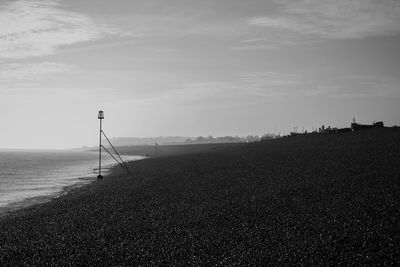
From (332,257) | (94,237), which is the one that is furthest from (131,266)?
(332,257)

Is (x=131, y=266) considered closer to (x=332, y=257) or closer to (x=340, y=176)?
(x=332, y=257)

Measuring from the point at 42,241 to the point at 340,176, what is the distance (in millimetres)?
21177

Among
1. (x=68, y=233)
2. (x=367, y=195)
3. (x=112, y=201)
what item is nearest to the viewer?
(x=68, y=233)

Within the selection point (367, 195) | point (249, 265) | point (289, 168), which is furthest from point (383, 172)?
point (249, 265)

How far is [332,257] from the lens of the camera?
11.0 meters

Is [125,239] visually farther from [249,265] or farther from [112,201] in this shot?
[112,201]

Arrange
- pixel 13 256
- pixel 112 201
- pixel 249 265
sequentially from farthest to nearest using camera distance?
pixel 112 201, pixel 13 256, pixel 249 265

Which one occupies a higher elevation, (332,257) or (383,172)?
(383,172)

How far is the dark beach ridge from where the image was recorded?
11617mm

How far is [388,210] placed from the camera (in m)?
15.4

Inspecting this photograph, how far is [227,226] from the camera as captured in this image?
15.1 m

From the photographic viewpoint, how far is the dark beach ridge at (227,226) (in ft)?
38.1

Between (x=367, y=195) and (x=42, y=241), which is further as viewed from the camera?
(x=367, y=195)

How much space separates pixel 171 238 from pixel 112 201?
10564 millimetres
